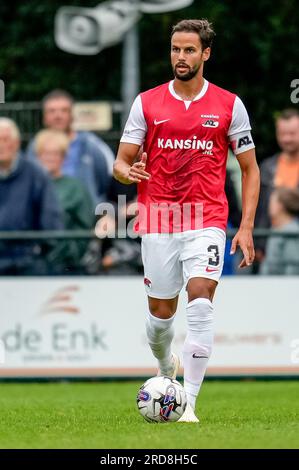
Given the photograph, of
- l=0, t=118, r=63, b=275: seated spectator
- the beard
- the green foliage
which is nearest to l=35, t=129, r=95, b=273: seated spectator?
l=0, t=118, r=63, b=275: seated spectator

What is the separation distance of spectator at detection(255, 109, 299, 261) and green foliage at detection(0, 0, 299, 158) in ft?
27.1

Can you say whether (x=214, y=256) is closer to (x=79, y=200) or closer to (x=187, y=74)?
(x=187, y=74)

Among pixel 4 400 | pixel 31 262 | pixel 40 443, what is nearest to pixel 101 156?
pixel 31 262

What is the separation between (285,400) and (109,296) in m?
4.09

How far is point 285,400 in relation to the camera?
13.6 m

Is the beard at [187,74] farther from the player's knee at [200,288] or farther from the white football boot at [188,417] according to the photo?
the white football boot at [188,417]

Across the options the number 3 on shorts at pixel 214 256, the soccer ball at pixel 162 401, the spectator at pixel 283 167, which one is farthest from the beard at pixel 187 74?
the spectator at pixel 283 167

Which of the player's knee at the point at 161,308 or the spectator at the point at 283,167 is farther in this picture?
the spectator at the point at 283,167

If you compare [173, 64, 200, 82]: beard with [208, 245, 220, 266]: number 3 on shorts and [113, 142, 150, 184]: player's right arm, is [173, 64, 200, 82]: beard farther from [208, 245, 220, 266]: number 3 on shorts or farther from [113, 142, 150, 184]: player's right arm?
[208, 245, 220, 266]: number 3 on shorts

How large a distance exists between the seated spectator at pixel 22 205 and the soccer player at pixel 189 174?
6.04 m

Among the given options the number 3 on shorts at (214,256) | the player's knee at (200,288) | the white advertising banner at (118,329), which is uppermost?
the number 3 on shorts at (214,256)

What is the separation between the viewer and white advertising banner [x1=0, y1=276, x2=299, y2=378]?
16938mm

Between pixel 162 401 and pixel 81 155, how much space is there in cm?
817

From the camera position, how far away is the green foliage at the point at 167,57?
88.2 feet
